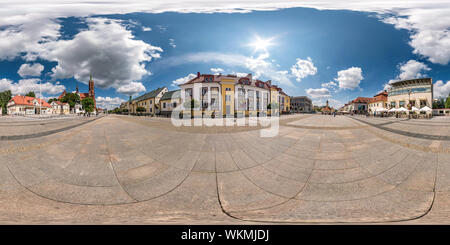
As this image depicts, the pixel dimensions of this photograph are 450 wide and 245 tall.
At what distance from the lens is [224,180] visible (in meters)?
2.82

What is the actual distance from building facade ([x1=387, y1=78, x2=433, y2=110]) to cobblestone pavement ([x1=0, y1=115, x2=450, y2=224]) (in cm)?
157

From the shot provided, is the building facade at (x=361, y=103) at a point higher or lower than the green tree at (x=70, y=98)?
lower

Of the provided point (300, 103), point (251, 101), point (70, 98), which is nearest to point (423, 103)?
point (251, 101)

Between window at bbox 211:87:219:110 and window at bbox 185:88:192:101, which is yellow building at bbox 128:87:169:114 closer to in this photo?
Result: window at bbox 185:88:192:101

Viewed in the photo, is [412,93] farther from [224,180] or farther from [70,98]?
[70,98]

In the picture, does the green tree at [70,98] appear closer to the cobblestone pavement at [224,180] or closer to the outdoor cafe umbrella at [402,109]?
the cobblestone pavement at [224,180]

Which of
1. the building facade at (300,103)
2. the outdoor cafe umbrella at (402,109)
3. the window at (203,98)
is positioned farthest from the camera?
the building facade at (300,103)

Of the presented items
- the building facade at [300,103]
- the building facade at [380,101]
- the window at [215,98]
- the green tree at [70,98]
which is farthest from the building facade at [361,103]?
the green tree at [70,98]

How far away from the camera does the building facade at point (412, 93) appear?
15.3 feet

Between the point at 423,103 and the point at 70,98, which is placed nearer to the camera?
the point at 423,103

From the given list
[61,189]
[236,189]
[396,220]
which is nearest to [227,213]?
[236,189]

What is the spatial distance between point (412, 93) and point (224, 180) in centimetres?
703

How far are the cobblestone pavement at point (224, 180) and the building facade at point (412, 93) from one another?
61.9 inches
